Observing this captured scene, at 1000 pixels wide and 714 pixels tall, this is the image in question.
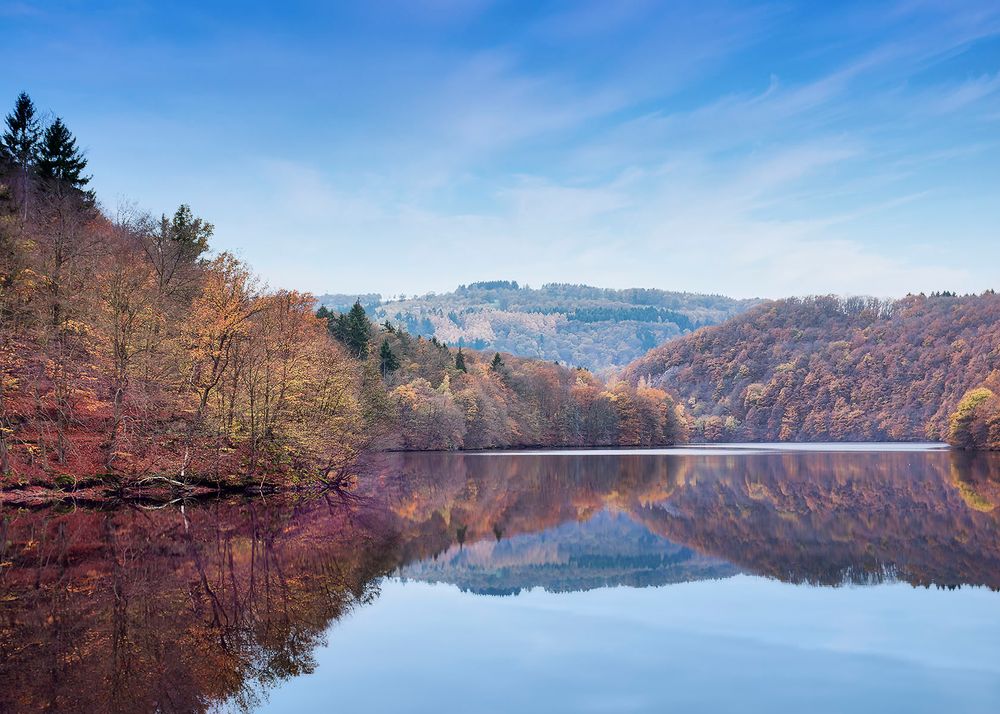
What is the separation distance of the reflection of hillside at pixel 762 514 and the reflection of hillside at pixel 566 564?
25cm

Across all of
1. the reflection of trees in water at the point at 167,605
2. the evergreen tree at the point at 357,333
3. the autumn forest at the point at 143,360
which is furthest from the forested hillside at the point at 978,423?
the reflection of trees in water at the point at 167,605

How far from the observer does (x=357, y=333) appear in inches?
3996

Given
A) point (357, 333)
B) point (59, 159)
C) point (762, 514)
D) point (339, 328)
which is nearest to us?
point (762, 514)

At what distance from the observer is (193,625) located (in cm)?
1465

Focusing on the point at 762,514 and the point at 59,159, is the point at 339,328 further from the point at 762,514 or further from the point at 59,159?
the point at 762,514

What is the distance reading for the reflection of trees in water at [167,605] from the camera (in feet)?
37.5

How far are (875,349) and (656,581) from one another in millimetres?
185436

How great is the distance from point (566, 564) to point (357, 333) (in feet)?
264

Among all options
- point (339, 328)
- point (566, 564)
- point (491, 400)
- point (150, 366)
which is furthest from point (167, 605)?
point (491, 400)

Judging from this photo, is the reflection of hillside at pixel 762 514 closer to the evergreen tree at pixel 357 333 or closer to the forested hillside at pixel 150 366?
the forested hillside at pixel 150 366

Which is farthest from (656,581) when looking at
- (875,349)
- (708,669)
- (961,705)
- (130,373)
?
(875,349)

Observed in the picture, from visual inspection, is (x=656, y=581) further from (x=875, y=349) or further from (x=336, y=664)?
(x=875, y=349)

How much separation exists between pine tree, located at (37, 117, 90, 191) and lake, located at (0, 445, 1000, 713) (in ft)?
111

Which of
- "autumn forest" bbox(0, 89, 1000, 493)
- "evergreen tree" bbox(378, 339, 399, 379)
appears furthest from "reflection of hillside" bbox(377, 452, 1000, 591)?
"evergreen tree" bbox(378, 339, 399, 379)
